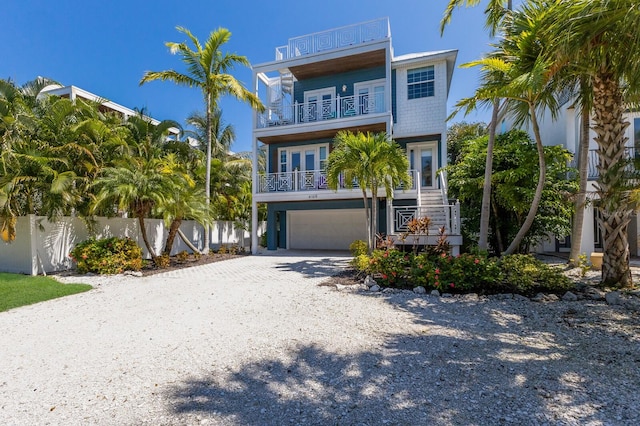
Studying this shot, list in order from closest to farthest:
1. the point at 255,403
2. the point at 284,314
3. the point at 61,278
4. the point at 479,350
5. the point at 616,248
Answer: the point at 255,403 < the point at 479,350 < the point at 284,314 < the point at 616,248 < the point at 61,278

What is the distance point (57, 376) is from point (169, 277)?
6397 mm

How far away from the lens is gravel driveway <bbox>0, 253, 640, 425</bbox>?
275cm

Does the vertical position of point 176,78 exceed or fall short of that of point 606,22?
it exceeds it

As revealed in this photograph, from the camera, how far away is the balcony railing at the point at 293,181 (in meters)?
15.0

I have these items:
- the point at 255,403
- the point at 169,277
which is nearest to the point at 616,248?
the point at 255,403

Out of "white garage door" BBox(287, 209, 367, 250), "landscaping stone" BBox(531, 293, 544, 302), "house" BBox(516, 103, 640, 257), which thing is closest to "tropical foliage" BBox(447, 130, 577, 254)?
"house" BBox(516, 103, 640, 257)

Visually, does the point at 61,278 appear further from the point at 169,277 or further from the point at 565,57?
the point at 565,57

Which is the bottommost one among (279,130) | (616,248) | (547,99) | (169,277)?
(169,277)

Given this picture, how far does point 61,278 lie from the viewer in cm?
941

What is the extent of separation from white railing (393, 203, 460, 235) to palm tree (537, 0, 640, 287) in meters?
4.11

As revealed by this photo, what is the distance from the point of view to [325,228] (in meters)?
18.5

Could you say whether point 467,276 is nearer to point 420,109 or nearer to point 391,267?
point 391,267

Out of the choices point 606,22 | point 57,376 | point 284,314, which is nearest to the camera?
point 57,376

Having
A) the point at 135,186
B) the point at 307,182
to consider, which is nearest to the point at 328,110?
the point at 307,182
